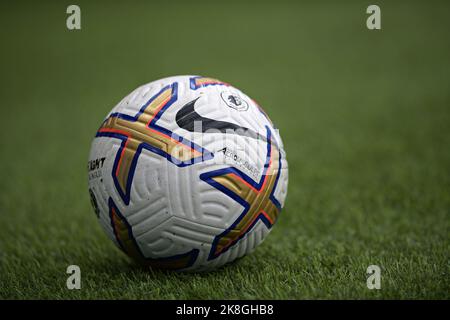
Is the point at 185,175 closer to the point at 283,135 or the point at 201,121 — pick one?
the point at 201,121

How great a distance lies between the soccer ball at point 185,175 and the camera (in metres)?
2.75

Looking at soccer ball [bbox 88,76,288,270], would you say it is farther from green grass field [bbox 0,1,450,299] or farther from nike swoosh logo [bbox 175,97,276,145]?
green grass field [bbox 0,1,450,299]

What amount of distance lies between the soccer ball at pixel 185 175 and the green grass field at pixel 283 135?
258 millimetres

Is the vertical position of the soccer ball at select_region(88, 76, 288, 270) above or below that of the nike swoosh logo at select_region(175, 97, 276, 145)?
below

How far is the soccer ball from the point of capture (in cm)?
275

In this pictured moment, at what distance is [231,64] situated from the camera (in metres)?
14.3

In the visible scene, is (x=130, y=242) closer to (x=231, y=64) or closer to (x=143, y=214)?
(x=143, y=214)

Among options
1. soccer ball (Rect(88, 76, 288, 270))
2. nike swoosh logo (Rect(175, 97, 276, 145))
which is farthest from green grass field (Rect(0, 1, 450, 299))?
nike swoosh logo (Rect(175, 97, 276, 145))

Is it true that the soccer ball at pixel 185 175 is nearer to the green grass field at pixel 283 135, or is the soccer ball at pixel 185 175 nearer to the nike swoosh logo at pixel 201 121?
the nike swoosh logo at pixel 201 121

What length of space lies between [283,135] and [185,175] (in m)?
5.28

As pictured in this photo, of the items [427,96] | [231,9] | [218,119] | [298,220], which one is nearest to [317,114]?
[427,96]

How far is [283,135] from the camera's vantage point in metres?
7.86

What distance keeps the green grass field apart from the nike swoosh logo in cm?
89

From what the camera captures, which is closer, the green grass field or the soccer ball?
the soccer ball
